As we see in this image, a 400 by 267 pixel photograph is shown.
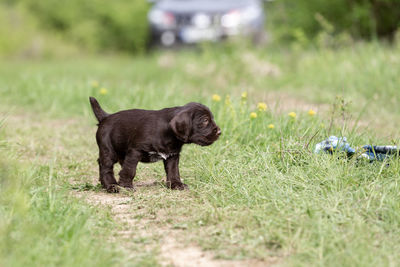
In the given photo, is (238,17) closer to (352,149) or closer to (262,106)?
(262,106)

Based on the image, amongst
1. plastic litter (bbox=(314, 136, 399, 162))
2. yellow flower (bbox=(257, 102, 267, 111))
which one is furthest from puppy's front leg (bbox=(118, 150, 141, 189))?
yellow flower (bbox=(257, 102, 267, 111))

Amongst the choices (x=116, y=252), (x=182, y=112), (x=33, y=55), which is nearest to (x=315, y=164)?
(x=182, y=112)

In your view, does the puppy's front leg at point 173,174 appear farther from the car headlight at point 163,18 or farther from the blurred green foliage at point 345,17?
the car headlight at point 163,18

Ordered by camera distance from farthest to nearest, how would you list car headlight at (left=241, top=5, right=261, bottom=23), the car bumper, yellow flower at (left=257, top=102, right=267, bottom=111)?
1. car headlight at (left=241, top=5, right=261, bottom=23)
2. the car bumper
3. yellow flower at (left=257, top=102, right=267, bottom=111)

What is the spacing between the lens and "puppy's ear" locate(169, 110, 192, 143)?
4193 mm

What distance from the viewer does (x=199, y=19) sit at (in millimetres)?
13734

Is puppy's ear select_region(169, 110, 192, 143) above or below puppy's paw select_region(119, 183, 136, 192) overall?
above

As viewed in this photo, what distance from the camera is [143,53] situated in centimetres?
1766

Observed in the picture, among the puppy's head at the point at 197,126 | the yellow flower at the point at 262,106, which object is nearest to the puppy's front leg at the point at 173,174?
the puppy's head at the point at 197,126

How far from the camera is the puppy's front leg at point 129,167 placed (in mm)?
4293

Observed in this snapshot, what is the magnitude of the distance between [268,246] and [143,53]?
14.9m

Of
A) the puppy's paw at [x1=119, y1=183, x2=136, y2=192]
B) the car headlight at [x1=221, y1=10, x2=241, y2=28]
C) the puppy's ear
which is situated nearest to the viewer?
the puppy's ear

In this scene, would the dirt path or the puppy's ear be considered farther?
the puppy's ear

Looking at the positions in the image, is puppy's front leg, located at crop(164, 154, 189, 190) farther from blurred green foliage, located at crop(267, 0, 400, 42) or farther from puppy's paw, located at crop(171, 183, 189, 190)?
blurred green foliage, located at crop(267, 0, 400, 42)
